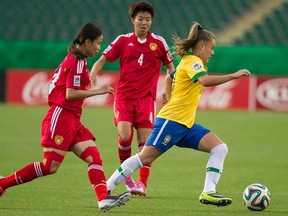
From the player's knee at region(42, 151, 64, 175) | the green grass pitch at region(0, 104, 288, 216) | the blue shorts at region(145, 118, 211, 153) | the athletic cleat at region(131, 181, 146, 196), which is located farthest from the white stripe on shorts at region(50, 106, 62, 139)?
the athletic cleat at region(131, 181, 146, 196)

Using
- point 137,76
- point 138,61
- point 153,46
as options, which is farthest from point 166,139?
point 153,46

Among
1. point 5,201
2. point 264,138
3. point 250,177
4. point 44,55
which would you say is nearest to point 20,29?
point 44,55

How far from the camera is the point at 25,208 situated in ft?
25.9

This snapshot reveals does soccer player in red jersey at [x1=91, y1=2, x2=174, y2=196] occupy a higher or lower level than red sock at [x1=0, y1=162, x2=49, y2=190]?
higher

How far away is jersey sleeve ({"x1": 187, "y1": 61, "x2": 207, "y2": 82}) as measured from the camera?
7789 millimetres

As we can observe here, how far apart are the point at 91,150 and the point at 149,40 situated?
2.41 m

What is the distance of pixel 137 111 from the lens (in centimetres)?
964

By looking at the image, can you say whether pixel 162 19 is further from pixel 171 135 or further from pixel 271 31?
pixel 171 135

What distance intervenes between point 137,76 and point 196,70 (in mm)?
2001

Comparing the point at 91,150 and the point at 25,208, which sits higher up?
the point at 91,150

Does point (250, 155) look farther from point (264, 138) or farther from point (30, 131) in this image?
point (30, 131)

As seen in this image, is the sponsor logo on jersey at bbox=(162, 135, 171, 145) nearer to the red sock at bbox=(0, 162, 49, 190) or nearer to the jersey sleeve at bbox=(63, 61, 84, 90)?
the jersey sleeve at bbox=(63, 61, 84, 90)

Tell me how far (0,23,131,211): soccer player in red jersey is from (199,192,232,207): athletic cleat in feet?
3.25

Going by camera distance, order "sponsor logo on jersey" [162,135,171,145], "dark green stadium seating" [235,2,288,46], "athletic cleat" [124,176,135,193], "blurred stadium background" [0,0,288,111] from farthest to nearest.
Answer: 1. "blurred stadium background" [0,0,288,111]
2. "dark green stadium seating" [235,2,288,46]
3. "athletic cleat" [124,176,135,193]
4. "sponsor logo on jersey" [162,135,171,145]
